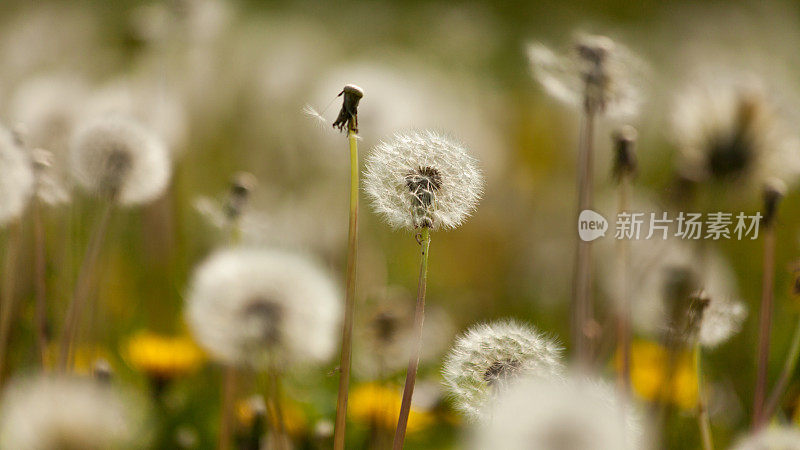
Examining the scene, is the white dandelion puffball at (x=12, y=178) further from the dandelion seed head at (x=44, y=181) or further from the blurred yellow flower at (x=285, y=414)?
the blurred yellow flower at (x=285, y=414)

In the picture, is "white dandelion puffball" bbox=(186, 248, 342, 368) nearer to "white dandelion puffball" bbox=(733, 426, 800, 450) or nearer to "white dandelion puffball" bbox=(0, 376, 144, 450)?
"white dandelion puffball" bbox=(0, 376, 144, 450)

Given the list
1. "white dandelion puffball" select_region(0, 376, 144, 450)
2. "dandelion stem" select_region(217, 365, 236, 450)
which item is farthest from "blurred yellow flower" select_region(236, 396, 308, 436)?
"white dandelion puffball" select_region(0, 376, 144, 450)

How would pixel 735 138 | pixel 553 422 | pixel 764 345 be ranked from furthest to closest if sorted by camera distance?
pixel 735 138 → pixel 764 345 → pixel 553 422

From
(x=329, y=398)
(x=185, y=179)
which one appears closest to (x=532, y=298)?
(x=329, y=398)

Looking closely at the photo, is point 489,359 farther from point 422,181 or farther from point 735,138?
point 735,138

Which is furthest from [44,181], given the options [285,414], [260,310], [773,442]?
[773,442]

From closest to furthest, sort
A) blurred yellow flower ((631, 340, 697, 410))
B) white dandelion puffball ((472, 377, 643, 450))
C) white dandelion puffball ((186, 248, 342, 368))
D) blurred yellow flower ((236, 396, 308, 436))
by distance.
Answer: white dandelion puffball ((472, 377, 643, 450)), white dandelion puffball ((186, 248, 342, 368)), blurred yellow flower ((236, 396, 308, 436)), blurred yellow flower ((631, 340, 697, 410))

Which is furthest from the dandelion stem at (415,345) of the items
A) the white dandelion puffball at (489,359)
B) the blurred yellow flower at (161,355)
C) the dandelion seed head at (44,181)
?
the blurred yellow flower at (161,355)
